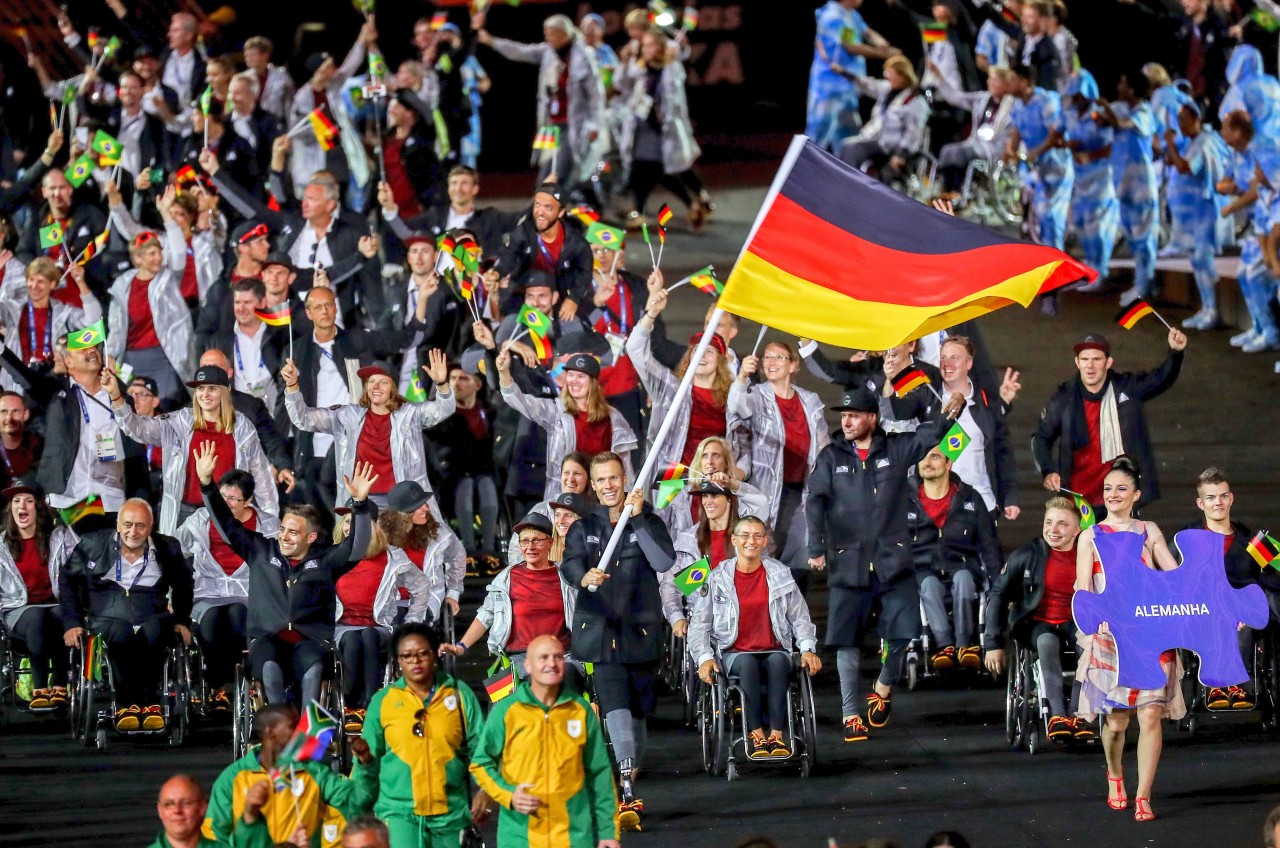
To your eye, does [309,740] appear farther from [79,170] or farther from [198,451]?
[79,170]

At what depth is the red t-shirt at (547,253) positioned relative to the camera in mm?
16250

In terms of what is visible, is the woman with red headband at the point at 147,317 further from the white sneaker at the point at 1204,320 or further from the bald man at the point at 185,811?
the white sneaker at the point at 1204,320

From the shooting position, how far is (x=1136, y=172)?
21.4 meters

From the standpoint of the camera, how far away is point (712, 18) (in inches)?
1125

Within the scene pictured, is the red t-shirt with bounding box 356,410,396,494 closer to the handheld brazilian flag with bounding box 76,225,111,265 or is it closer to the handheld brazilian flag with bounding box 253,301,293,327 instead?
A: the handheld brazilian flag with bounding box 253,301,293,327

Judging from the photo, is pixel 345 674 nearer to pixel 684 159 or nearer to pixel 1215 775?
pixel 1215 775

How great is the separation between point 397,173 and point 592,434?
6974 mm

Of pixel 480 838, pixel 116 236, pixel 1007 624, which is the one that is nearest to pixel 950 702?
pixel 1007 624

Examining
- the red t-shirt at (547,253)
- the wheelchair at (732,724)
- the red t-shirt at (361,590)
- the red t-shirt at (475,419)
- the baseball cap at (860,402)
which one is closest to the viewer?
the wheelchair at (732,724)

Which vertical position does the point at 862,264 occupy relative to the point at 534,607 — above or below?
above

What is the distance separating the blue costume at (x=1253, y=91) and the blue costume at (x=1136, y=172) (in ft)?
3.24

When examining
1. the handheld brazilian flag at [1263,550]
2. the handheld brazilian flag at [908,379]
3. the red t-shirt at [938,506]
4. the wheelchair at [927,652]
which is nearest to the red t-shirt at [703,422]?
the handheld brazilian flag at [908,379]

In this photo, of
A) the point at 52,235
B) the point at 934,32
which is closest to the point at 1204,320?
the point at 934,32

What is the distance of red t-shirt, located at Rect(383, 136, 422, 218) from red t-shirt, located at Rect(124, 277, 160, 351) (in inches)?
159
